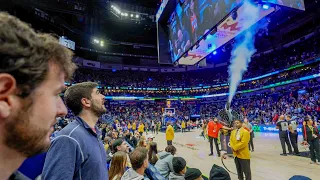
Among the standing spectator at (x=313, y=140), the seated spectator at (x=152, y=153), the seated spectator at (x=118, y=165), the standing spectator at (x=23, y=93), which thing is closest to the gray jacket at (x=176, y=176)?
the seated spectator at (x=118, y=165)

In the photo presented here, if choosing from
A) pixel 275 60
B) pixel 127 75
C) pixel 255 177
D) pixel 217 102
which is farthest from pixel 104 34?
pixel 255 177

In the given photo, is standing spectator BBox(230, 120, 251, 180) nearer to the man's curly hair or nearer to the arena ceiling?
the man's curly hair

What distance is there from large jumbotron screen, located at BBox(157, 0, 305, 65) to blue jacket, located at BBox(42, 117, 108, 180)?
19.4ft

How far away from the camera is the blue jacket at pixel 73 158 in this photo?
148cm

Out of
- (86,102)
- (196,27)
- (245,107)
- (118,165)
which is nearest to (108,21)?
(245,107)

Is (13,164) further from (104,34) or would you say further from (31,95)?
(104,34)

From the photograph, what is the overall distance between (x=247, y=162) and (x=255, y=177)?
127cm

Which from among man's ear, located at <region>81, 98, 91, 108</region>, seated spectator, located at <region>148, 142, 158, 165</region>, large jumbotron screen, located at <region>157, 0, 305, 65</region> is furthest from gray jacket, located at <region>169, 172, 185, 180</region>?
large jumbotron screen, located at <region>157, 0, 305, 65</region>

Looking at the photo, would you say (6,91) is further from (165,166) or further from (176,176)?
(165,166)

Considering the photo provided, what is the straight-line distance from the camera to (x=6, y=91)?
0.61 meters

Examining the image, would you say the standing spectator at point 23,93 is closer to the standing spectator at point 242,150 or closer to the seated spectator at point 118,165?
the seated spectator at point 118,165

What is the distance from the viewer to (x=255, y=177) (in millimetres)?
6047

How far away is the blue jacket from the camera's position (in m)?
1.48

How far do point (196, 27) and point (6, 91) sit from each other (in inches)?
332
